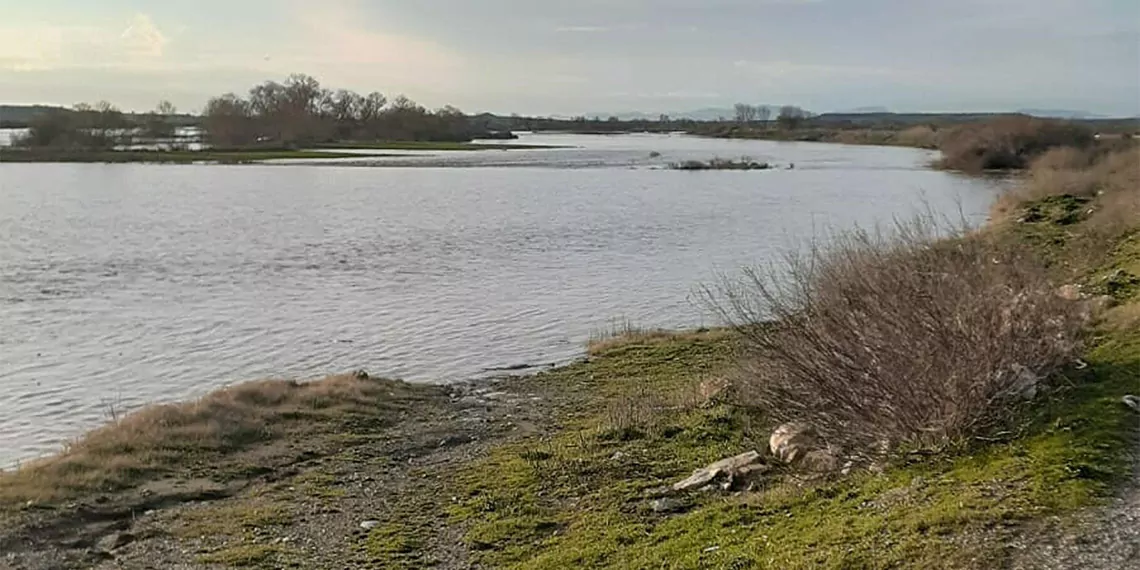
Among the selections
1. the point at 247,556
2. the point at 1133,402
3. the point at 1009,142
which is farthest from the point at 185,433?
the point at 1009,142

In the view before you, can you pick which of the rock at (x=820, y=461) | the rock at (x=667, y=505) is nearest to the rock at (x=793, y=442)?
the rock at (x=820, y=461)

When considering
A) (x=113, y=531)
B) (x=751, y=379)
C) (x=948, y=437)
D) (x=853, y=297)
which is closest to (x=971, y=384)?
(x=948, y=437)

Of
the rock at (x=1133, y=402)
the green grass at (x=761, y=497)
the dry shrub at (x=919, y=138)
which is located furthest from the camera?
the dry shrub at (x=919, y=138)

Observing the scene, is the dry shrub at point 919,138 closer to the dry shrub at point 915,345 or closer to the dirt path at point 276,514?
the dirt path at point 276,514

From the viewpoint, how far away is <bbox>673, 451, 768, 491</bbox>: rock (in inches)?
407

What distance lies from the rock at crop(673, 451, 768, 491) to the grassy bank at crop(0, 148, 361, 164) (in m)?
98.4

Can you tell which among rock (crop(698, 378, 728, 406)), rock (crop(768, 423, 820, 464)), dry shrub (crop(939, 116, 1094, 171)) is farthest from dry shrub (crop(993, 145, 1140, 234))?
dry shrub (crop(939, 116, 1094, 171))

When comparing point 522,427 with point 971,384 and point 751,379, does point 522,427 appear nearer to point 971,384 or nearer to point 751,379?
point 751,379

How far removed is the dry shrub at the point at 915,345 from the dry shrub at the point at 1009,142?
75.5 metres

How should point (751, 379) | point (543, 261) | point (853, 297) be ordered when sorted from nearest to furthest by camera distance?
1. point (853, 297)
2. point (751, 379)
3. point (543, 261)

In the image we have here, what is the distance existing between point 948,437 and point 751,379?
159 inches

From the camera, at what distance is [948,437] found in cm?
919

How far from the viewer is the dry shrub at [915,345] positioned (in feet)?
30.5

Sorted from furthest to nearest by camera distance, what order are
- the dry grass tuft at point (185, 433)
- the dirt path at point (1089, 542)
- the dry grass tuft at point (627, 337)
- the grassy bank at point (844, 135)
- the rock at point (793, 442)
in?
the grassy bank at point (844, 135) < the dry grass tuft at point (627, 337) < the dry grass tuft at point (185, 433) < the rock at point (793, 442) < the dirt path at point (1089, 542)
